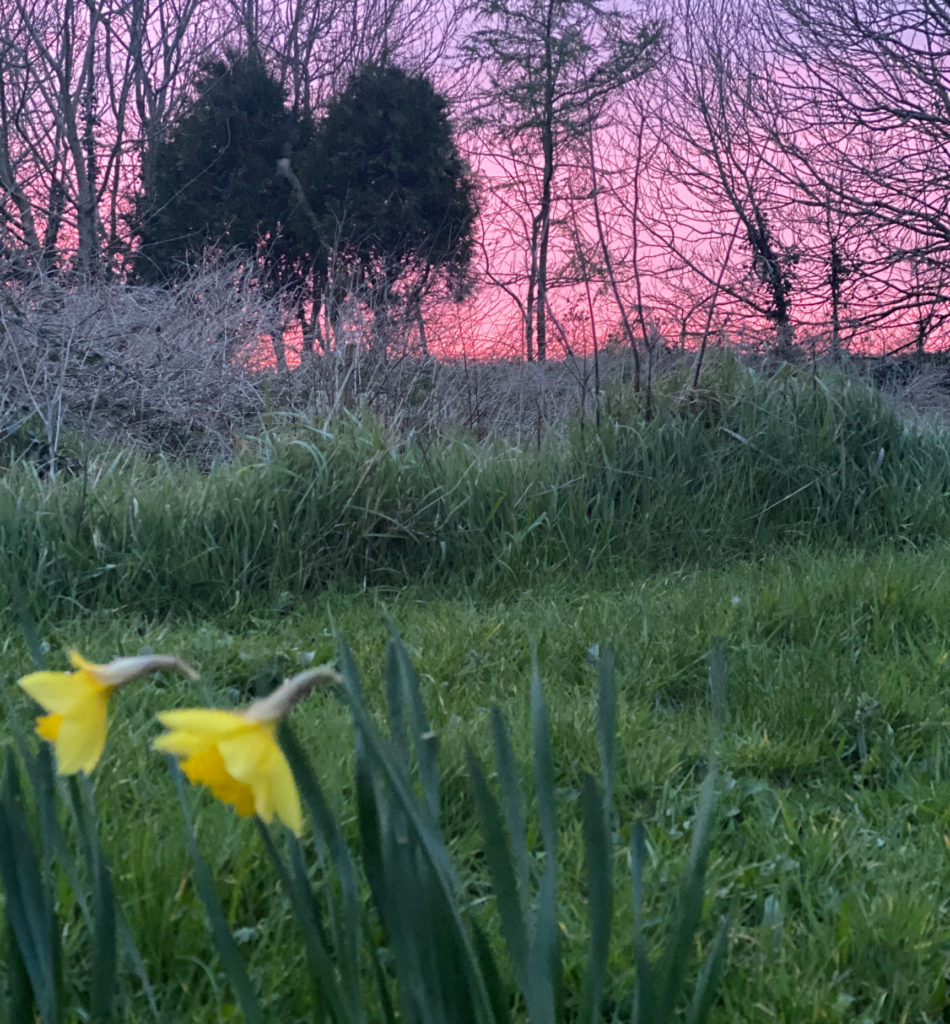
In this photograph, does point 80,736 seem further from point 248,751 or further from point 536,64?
point 536,64

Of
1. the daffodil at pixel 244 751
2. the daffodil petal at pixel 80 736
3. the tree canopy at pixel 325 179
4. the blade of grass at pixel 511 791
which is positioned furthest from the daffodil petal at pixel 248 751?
the tree canopy at pixel 325 179

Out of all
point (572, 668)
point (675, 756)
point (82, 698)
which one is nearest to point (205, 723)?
point (82, 698)

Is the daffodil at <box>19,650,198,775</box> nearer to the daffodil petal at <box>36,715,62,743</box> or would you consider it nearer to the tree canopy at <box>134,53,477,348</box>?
the daffodil petal at <box>36,715,62,743</box>

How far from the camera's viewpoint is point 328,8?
1549 centimetres

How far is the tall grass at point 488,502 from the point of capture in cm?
324

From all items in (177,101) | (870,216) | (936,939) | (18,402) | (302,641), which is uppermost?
(177,101)

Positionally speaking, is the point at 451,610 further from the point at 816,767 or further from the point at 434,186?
the point at 434,186

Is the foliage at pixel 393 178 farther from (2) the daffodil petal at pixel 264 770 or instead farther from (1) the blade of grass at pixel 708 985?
(2) the daffodil petal at pixel 264 770

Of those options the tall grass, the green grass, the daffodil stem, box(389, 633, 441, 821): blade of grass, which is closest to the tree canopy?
the tall grass

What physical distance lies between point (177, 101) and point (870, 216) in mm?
10908

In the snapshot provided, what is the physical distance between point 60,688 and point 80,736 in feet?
0.13

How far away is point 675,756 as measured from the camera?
1.96 m

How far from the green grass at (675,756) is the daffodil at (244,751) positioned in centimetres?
23

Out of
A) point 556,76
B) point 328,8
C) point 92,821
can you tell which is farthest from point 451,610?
point 328,8
